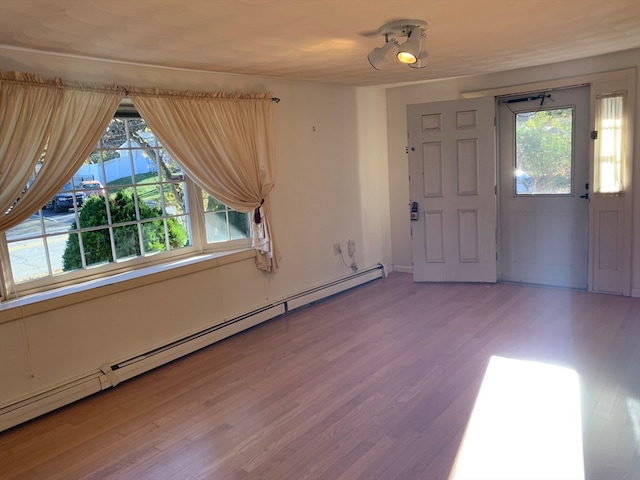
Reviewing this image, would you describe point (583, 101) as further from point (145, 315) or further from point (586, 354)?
point (145, 315)

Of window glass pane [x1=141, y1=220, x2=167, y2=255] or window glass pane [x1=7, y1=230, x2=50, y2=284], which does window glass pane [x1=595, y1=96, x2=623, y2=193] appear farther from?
window glass pane [x1=7, y1=230, x2=50, y2=284]

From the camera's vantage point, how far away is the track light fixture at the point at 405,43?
9.38 feet

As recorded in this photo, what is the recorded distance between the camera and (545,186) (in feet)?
17.0

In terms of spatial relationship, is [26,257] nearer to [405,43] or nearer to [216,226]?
[216,226]

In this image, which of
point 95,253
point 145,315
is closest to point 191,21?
point 95,253

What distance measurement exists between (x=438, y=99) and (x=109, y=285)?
14.0 ft

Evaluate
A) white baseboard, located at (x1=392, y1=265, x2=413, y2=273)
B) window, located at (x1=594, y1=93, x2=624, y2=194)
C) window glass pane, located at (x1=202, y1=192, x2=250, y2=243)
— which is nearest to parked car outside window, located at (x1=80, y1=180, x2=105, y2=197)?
window glass pane, located at (x1=202, y1=192, x2=250, y2=243)

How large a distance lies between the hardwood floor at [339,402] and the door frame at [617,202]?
0.28 meters

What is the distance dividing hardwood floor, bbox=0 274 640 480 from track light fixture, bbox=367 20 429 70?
213 cm

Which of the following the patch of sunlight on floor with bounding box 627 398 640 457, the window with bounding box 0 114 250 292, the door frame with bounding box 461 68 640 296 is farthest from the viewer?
the door frame with bounding box 461 68 640 296

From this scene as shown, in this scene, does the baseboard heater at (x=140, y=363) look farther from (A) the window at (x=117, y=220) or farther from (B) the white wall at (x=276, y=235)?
(A) the window at (x=117, y=220)

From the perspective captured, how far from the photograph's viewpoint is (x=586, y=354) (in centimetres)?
351

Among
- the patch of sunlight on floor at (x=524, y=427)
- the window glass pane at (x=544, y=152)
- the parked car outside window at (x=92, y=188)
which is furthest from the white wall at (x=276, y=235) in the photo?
the patch of sunlight on floor at (x=524, y=427)

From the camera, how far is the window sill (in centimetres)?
301
